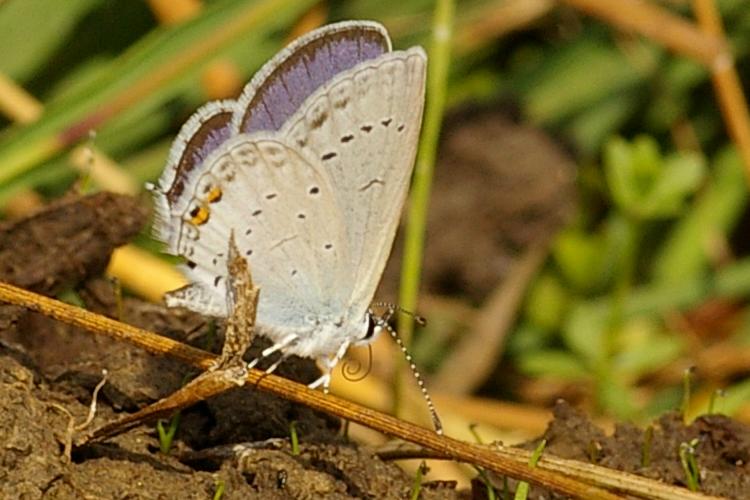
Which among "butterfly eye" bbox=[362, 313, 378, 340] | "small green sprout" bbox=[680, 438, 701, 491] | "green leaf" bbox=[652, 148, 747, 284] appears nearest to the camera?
"small green sprout" bbox=[680, 438, 701, 491]

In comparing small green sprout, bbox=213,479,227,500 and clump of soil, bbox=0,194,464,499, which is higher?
clump of soil, bbox=0,194,464,499

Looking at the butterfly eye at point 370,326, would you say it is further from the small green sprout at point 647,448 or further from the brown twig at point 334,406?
the small green sprout at point 647,448

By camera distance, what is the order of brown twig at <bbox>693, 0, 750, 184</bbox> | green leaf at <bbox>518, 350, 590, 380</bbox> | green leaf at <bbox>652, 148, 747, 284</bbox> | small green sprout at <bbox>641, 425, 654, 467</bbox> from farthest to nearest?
1. green leaf at <bbox>652, 148, 747, 284</bbox>
2. brown twig at <bbox>693, 0, 750, 184</bbox>
3. green leaf at <bbox>518, 350, 590, 380</bbox>
4. small green sprout at <bbox>641, 425, 654, 467</bbox>

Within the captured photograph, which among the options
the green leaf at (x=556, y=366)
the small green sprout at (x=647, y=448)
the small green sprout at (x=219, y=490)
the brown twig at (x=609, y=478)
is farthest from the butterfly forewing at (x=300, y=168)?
the green leaf at (x=556, y=366)

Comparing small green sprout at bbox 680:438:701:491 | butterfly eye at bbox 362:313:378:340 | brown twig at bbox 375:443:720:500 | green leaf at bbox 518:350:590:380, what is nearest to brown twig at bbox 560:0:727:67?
green leaf at bbox 518:350:590:380

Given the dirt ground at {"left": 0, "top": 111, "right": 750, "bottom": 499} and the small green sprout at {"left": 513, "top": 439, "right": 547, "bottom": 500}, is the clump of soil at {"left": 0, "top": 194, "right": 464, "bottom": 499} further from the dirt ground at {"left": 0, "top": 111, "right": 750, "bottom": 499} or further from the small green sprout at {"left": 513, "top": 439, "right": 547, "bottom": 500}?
the small green sprout at {"left": 513, "top": 439, "right": 547, "bottom": 500}

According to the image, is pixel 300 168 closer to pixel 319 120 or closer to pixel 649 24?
pixel 319 120

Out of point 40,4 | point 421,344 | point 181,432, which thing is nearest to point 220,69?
point 40,4
